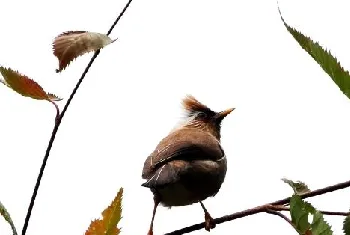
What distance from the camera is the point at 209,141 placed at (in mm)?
5773

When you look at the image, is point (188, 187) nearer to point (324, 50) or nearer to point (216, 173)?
point (216, 173)

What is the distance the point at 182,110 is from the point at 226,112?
0.47 metres

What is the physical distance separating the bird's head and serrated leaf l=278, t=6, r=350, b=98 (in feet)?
17.3

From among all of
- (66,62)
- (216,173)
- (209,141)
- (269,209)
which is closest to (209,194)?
(216,173)

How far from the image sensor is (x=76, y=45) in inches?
71.7

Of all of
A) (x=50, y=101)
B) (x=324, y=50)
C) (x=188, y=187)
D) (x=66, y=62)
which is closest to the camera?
(x=324, y=50)

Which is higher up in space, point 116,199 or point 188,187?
point 188,187

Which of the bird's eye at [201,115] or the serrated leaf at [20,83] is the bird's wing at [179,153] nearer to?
the bird's eye at [201,115]

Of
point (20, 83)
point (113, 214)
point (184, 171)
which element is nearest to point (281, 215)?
point (113, 214)

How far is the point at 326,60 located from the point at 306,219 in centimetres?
42

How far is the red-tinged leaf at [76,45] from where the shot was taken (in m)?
1.79

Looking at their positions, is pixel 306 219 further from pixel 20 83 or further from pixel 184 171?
pixel 184 171

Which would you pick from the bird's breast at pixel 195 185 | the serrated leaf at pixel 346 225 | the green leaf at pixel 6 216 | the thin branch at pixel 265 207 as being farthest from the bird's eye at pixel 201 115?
the serrated leaf at pixel 346 225

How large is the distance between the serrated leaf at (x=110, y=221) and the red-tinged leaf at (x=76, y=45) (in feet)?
1.26
